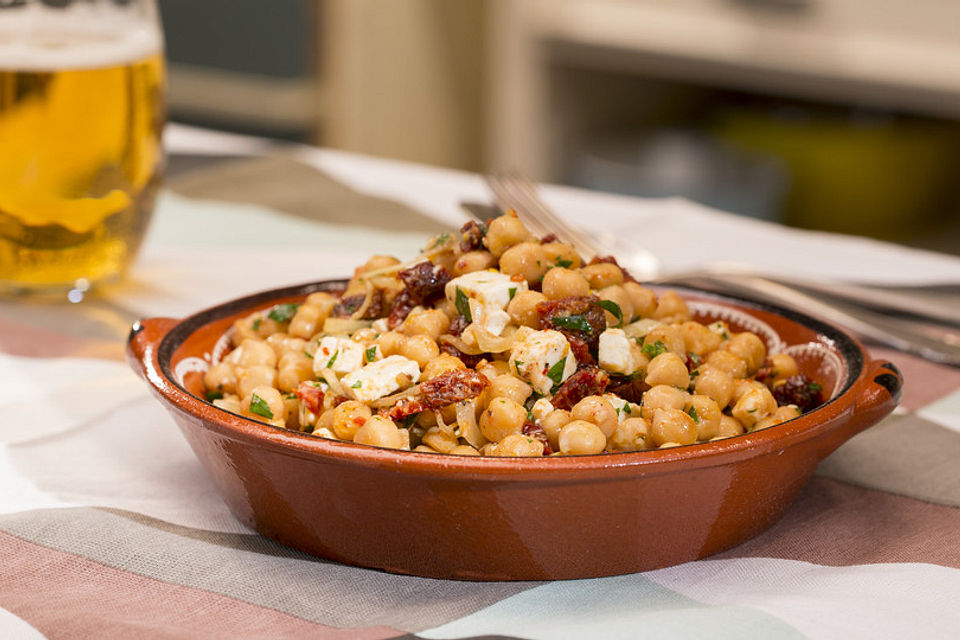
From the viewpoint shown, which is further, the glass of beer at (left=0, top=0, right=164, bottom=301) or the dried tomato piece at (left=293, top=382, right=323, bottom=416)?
the glass of beer at (left=0, top=0, right=164, bottom=301)

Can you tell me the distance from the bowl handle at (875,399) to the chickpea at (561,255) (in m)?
0.18

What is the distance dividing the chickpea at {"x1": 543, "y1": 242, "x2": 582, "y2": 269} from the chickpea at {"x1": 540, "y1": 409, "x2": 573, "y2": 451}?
13 centimetres

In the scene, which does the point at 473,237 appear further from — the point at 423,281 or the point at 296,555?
the point at 296,555

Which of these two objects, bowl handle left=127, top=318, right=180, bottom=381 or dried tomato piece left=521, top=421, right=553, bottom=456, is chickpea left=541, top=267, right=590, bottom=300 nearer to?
dried tomato piece left=521, top=421, right=553, bottom=456

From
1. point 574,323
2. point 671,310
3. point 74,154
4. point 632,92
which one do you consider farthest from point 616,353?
point 632,92

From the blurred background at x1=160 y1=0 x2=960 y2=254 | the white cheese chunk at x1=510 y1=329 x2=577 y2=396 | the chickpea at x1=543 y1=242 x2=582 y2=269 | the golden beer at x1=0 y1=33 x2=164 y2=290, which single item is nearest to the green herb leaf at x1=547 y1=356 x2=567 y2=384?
the white cheese chunk at x1=510 y1=329 x2=577 y2=396

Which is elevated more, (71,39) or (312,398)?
(71,39)

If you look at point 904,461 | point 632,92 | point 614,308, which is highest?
point 614,308

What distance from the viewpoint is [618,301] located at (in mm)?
710

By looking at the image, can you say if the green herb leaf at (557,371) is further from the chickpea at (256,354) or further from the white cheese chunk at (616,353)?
the chickpea at (256,354)

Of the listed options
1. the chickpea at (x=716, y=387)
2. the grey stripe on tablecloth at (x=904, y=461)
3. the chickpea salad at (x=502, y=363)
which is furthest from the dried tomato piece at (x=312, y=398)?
the grey stripe on tablecloth at (x=904, y=461)

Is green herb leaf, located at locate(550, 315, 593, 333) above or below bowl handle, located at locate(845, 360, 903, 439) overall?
above

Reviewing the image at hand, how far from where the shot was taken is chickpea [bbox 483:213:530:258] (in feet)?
2.38

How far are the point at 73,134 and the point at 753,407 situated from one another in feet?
1.95
